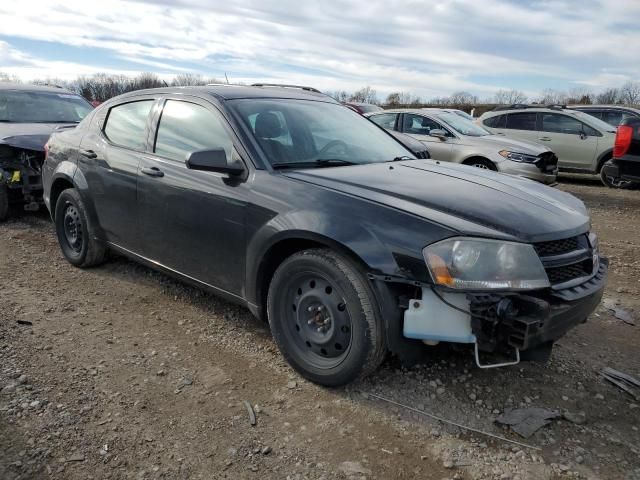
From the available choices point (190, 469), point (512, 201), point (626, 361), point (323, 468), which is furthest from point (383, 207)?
point (626, 361)

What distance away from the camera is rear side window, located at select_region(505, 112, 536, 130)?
457 inches

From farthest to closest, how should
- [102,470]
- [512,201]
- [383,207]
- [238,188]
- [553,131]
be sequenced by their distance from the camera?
[553,131] → [238,188] → [512,201] → [383,207] → [102,470]

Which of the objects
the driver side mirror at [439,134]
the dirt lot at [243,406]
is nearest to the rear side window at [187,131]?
the dirt lot at [243,406]

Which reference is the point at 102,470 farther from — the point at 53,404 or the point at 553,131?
the point at 553,131

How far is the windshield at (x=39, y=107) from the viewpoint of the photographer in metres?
7.50

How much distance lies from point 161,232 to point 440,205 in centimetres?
206

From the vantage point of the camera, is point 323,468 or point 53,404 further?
point 53,404

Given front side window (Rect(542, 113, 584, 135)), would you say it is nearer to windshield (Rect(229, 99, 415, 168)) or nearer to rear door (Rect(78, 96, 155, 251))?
windshield (Rect(229, 99, 415, 168))

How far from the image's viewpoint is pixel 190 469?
7.77 feet

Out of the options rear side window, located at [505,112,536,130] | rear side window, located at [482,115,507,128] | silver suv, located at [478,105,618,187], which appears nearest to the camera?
silver suv, located at [478,105,618,187]

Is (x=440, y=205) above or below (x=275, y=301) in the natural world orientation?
above

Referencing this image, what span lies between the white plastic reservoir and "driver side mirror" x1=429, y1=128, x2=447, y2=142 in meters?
7.41

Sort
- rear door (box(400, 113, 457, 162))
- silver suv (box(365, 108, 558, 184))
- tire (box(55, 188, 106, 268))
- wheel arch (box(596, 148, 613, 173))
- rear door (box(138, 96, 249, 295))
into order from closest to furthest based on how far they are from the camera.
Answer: rear door (box(138, 96, 249, 295))
tire (box(55, 188, 106, 268))
silver suv (box(365, 108, 558, 184))
rear door (box(400, 113, 457, 162))
wheel arch (box(596, 148, 613, 173))

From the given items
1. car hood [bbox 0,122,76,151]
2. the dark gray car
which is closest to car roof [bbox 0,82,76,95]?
the dark gray car
